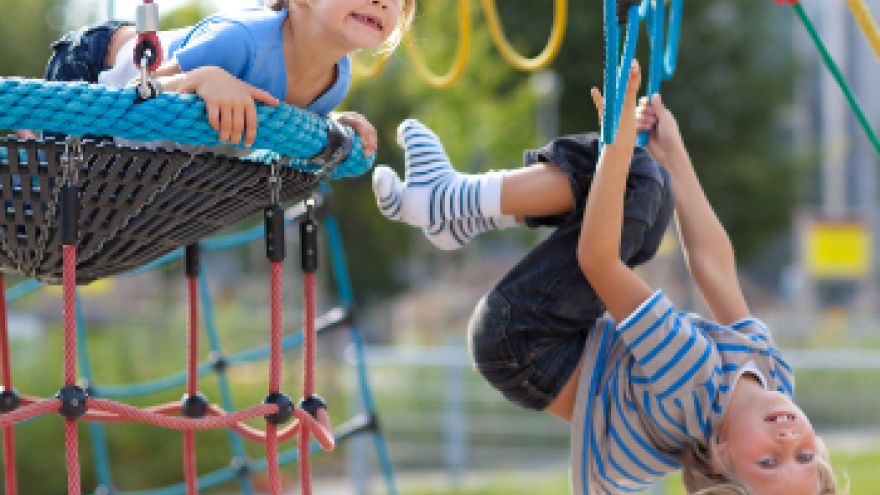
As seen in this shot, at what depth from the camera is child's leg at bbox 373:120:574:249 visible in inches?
74.2

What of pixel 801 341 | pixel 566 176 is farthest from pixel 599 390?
pixel 801 341

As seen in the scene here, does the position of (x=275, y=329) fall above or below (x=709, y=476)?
above

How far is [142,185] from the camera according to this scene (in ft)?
4.82

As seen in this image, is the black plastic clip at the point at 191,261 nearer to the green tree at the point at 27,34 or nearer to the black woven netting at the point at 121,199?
the black woven netting at the point at 121,199

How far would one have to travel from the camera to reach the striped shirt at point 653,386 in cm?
178

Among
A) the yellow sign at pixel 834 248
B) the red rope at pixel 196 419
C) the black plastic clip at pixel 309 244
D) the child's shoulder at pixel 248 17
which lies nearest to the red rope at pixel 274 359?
the red rope at pixel 196 419

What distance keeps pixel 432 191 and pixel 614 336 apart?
1.14ft

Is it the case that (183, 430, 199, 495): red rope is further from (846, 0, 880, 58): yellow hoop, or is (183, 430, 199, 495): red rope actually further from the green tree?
the green tree

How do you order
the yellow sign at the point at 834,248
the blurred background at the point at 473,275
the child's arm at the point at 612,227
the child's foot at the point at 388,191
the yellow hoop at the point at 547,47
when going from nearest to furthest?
the child's arm at the point at 612,227, the child's foot at the point at 388,191, the yellow hoop at the point at 547,47, the blurred background at the point at 473,275, the yellow sign at the point at 834,248

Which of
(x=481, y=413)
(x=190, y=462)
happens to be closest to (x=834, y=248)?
(x=481, y=413)

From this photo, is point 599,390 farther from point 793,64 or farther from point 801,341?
point 793,64

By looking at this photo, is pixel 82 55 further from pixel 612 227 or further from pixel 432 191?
pixel 612 227

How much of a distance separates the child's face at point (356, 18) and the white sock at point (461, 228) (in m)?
0.36

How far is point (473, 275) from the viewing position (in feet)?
50.2
